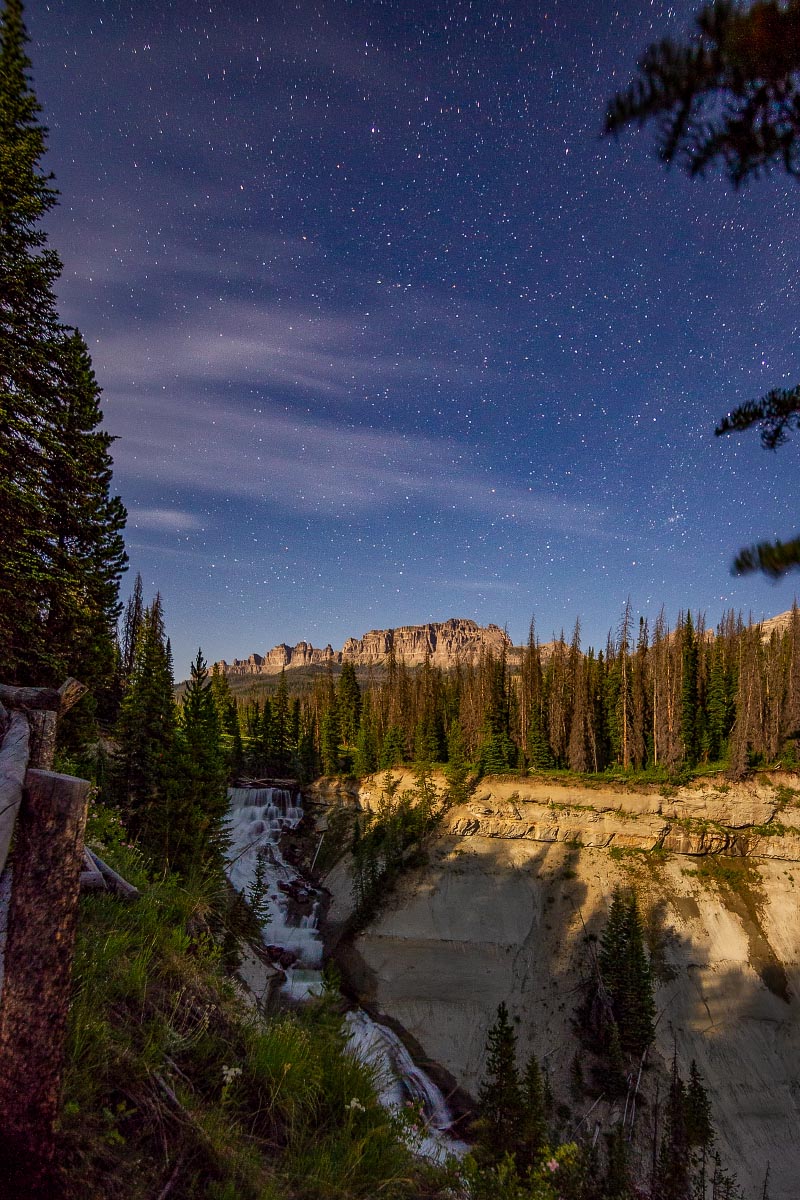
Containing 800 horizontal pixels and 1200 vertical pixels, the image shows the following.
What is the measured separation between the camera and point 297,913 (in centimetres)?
3981

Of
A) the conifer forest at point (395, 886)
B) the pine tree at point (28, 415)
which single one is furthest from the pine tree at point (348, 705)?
the pine tree at point (28, 415)

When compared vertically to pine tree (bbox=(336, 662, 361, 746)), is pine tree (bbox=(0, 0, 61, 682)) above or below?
above

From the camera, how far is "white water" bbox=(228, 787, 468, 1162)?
17.1m

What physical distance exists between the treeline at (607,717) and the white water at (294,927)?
10131 millimetres

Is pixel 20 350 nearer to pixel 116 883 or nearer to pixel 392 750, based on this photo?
pixel 116 883

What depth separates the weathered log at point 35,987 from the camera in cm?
217

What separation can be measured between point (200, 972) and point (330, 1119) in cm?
178

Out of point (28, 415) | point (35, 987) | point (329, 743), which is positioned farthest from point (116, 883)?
point (329, 743)

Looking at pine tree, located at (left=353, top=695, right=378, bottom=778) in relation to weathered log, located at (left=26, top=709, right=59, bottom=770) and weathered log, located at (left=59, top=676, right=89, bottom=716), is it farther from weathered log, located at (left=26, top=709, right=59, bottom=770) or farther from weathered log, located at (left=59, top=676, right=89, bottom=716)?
weathered log, located at (left=26, top=709, right=59, bottom=770)

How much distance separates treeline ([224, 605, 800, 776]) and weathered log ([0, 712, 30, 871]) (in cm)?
5033

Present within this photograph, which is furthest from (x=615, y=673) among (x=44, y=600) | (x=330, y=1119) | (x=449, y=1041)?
(x=330, y=1119)

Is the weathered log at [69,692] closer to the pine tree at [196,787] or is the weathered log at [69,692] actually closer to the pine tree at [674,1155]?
the pine tree at [196,787]

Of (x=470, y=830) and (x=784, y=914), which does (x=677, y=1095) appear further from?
(x=470, y=830)

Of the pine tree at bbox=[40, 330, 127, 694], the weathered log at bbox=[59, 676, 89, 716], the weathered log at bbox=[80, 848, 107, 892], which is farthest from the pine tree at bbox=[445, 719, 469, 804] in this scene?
the weathered log at bbox=[59, 676, 89, 716]
